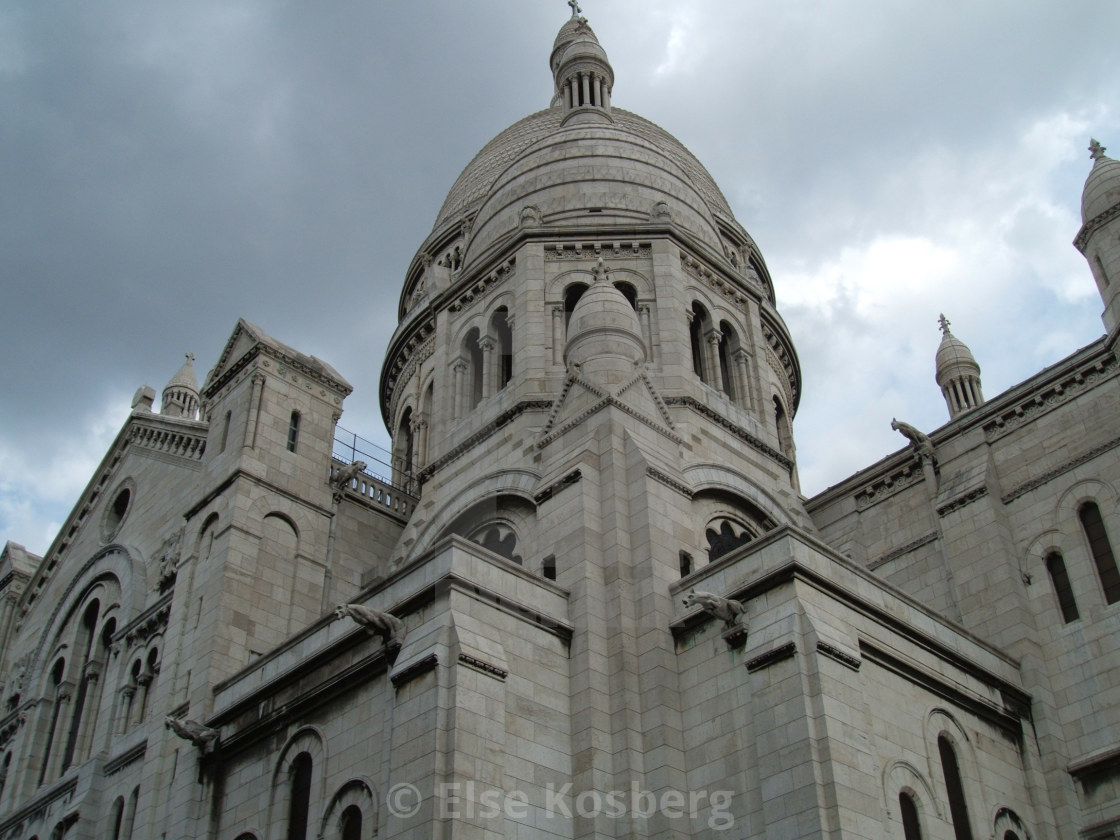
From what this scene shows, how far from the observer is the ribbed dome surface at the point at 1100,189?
93.6 ft

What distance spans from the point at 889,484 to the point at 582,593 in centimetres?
1152

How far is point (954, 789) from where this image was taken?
70.4 ft

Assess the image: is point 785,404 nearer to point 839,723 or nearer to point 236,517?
point 236,517

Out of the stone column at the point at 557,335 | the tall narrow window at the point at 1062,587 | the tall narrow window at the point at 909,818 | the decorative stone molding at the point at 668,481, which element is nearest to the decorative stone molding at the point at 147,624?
the stone column at the point at 557,335

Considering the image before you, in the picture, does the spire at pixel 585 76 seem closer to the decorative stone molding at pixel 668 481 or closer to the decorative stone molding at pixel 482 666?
the decorative stone molding at pixel 668 481

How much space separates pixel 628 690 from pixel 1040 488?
11407mm

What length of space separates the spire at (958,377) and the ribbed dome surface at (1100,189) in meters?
13.5

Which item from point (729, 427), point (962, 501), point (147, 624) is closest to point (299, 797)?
point (147, 624)

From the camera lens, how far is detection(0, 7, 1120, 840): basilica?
19766 mm

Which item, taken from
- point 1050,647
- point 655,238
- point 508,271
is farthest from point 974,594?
point 508,271

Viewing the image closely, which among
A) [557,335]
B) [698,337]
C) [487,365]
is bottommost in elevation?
[557,335]

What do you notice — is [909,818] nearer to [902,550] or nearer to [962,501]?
[962,501]

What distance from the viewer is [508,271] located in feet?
113

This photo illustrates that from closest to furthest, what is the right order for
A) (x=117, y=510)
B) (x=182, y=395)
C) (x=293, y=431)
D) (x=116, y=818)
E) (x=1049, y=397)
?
(x=116, y=818) → (x=1049, y=397) → (x=293, y=431) → (x=117, y=510) → (x=182, y=395)
